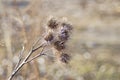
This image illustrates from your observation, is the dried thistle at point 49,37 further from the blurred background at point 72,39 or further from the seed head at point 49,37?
the blurred background at point 72,39

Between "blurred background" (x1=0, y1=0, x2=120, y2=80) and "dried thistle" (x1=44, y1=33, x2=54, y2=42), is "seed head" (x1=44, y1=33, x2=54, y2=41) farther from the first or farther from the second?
"blurred background" (x1=0, y1=0, x2=120, y2=80)

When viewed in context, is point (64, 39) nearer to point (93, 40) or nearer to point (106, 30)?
point (93, 40)

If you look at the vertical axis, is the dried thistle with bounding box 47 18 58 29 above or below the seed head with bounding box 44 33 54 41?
above

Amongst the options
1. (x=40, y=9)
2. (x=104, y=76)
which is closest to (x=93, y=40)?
(x=104, y=76)

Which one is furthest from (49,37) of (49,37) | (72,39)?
(72,39)

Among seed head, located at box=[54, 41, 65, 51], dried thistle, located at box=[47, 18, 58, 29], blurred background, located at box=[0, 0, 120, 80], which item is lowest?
blurred background, located at box=[0, 0, 120, 80]

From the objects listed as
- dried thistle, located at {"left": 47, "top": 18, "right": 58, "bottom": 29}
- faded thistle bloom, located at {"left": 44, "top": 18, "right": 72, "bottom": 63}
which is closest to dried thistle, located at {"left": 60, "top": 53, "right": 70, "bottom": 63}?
faded thistle bloom, located at {"left": 44, "top": 18, "right": 72, "bottom": 63}

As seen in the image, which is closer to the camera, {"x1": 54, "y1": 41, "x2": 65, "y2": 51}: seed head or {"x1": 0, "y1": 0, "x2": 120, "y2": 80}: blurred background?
{"x1": 54, "y1": 41, "x2": 65, "y2": 51}: seed head

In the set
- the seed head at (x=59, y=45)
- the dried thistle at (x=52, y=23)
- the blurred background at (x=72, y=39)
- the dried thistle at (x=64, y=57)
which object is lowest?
the blurred background at (x=72, y=39)

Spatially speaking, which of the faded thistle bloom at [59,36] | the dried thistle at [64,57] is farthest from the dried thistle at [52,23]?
the dried thistle at [64,57]
